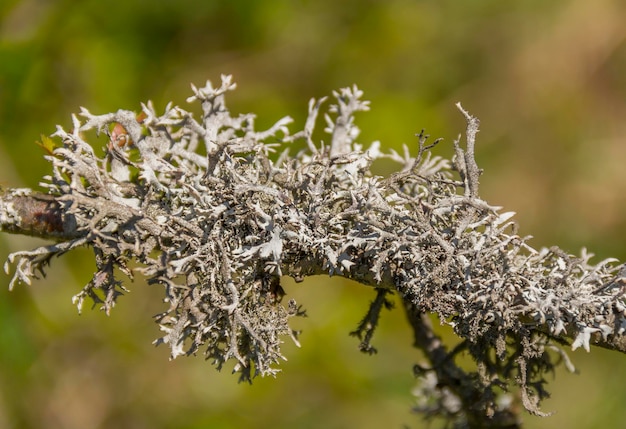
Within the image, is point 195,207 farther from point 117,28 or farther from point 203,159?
point 117,28

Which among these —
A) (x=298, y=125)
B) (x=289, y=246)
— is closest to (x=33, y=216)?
(x=289, y=246)

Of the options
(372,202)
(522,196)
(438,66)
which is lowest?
(372,202)

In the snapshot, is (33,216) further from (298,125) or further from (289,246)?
(298,125)

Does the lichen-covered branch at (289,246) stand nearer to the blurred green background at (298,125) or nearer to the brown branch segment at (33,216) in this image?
the brown branch segment at (33,216)

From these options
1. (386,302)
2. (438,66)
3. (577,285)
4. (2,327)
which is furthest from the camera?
(438,66)

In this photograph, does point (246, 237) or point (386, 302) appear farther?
point (386, 302)

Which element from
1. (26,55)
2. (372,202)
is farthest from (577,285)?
(26,55)
